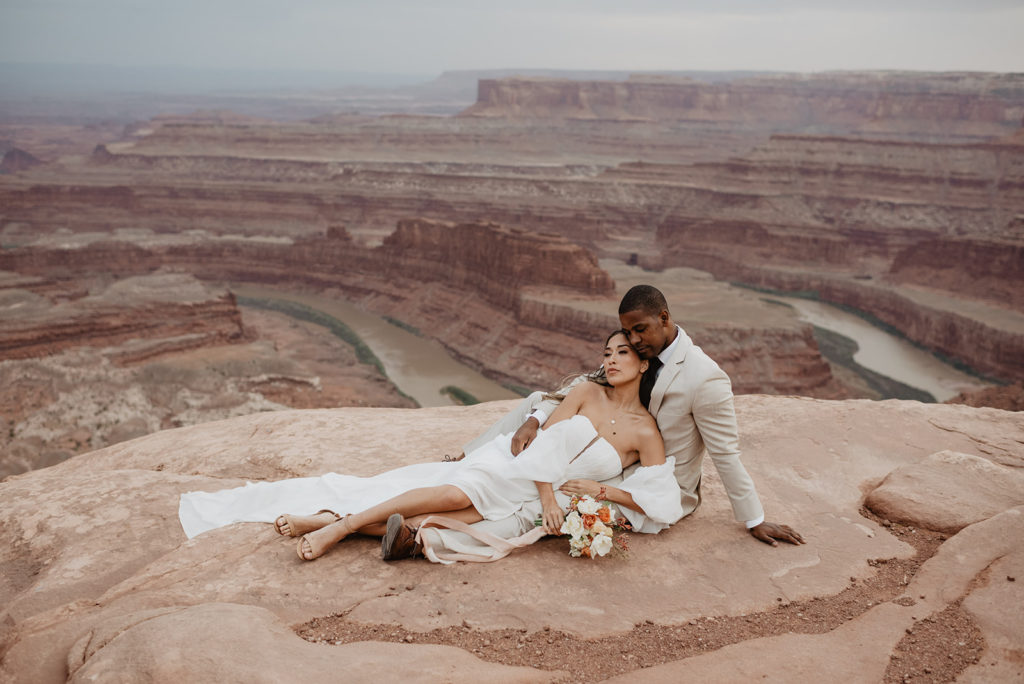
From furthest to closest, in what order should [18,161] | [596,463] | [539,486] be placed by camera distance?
[18,161] → [596,463] → [539,486]

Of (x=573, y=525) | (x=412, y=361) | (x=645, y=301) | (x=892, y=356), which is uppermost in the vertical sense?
(x=645, y=301)

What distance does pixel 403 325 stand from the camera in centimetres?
4294

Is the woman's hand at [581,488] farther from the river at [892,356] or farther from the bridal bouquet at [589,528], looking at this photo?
the river at [892,356]

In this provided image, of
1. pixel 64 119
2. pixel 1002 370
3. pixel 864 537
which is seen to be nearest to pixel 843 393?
pixel 1002 370

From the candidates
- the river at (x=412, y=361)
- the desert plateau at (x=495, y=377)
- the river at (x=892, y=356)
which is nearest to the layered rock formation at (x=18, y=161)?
the desert plateau at (x=495, y=377)

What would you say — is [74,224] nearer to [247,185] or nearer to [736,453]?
[247,185]

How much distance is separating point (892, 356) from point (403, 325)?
950 inches

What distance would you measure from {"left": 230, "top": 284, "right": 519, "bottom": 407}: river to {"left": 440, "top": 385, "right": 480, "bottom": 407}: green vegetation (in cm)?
16

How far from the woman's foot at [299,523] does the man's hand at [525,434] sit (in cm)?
136

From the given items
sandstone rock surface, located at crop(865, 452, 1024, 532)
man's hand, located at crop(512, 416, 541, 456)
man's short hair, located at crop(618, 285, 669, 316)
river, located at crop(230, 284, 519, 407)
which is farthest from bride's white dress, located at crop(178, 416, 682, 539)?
river, located at crop(230, 284, 519, 407)

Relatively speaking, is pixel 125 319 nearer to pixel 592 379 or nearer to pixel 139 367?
pixel 139 367

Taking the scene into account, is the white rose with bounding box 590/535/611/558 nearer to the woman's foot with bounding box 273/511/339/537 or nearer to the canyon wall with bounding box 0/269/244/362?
the woman's foot with bounding box 273/511/339/537

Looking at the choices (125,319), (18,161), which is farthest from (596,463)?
(18,161)

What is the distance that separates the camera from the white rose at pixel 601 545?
5.34 meters
